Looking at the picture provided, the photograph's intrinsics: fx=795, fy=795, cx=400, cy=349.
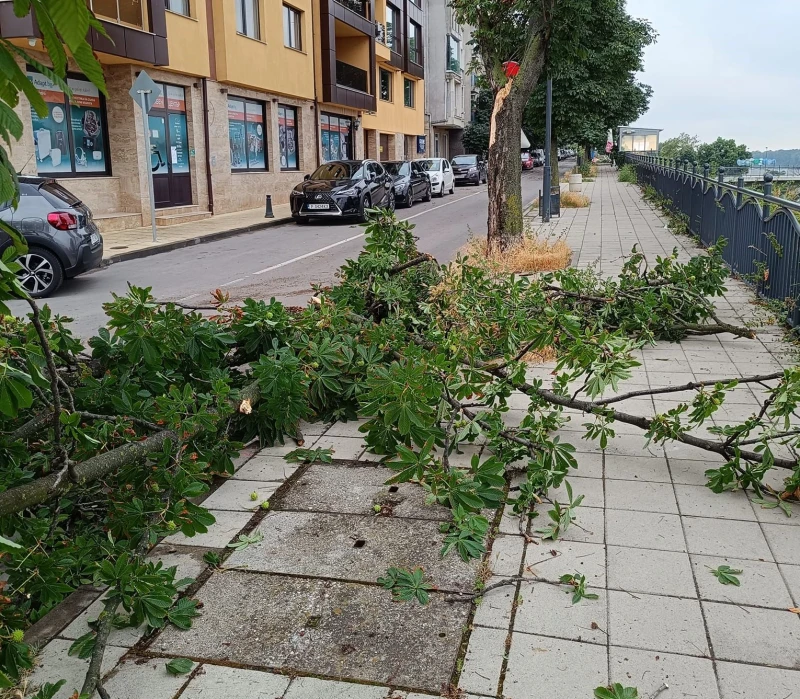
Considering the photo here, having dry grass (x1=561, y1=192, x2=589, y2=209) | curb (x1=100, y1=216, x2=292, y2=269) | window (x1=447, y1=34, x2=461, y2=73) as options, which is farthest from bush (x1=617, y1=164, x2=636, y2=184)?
curb (x1=100, y1=216, x2=292, y2=269)

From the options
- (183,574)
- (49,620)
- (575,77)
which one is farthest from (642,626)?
(575,77)

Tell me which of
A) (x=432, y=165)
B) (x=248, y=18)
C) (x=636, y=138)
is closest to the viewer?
(x=248, y=18)

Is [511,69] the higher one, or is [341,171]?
[511,69]

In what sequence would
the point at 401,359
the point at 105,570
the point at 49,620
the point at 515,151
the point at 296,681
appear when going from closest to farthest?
1. the point at 296,681
2. the point at 105,570
3. the point at 49,620
4. the point at 401,359
5. the point at 515,151

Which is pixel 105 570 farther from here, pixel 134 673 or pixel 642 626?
pixel 642 626

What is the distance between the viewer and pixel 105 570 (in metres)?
2.94

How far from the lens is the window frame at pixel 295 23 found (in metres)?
28.2

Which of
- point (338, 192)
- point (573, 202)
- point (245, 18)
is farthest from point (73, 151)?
point (573, 202)

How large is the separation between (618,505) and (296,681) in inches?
80.5

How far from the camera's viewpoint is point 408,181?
28.2m

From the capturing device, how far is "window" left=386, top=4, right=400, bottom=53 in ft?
137

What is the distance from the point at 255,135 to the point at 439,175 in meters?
9.73

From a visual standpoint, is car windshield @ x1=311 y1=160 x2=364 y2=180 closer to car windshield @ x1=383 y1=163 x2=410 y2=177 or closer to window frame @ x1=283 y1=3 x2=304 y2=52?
car windshield @ x1=383 y1=163 x2=410 y2=177

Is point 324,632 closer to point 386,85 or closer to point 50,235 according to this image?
point 50,235
